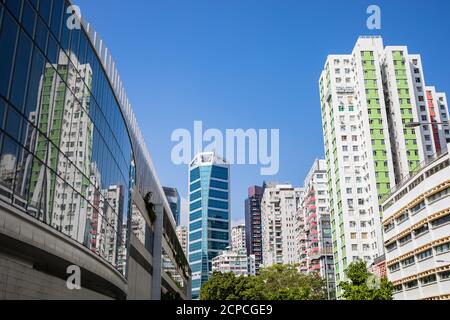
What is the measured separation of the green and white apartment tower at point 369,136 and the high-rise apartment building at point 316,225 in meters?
25.4

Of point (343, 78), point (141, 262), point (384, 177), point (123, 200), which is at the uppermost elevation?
point (343, 78)

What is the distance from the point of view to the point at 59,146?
77.0ft

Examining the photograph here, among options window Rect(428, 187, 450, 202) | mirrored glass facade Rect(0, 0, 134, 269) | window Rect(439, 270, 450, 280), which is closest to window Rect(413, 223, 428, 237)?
window Rect(428, 187, 450, 202)

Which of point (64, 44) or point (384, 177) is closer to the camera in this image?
point (64, 44)

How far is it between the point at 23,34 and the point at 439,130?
107411mm

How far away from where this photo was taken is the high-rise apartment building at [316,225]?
13238 centimetres

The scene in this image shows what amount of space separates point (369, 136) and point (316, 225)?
43.6 metres

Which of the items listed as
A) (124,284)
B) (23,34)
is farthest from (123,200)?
(23,34)

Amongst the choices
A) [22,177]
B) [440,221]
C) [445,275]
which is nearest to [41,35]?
[22,177]

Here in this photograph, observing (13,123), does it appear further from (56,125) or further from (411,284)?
(411,284)

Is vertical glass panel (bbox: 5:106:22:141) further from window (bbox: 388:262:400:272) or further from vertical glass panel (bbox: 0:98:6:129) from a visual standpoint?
window (bbox: 388:262:400:272)

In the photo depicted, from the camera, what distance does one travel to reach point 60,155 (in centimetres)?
2372

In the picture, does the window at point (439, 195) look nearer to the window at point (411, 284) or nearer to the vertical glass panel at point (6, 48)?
the window at point (411, 284)
